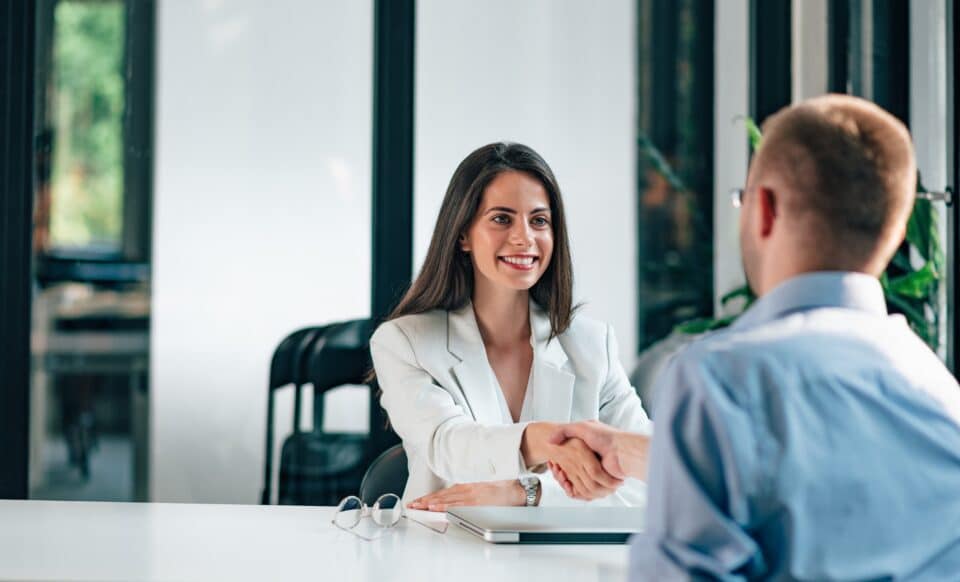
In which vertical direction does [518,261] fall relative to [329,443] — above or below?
above

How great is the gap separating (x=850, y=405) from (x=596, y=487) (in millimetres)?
996

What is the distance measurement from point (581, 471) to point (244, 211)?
224 cm

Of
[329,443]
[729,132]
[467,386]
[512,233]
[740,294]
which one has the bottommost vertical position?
[329,443]

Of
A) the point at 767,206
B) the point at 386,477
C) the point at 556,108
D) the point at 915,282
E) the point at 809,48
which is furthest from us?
the point at 809,48

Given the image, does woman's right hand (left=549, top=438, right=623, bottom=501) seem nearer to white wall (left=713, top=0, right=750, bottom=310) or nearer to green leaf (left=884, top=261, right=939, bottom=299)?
green leaf (left=884, top=261, right=939, bottom=299)

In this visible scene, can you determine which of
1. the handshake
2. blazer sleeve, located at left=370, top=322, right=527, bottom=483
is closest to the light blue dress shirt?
the handshake

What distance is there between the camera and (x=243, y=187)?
12.6 ft

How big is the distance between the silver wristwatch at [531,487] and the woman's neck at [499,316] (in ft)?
1.63

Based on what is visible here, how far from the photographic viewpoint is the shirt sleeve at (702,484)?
3.14 ft

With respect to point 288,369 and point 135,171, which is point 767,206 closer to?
point 288,369

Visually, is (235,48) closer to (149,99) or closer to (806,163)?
(149,99)


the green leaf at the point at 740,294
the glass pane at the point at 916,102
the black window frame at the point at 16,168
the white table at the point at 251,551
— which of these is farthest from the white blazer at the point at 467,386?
the black window frame at the point at 16,168

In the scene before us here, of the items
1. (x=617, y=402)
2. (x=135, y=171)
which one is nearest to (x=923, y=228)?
(x=617, y=402)

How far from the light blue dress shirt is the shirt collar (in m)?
0.02
